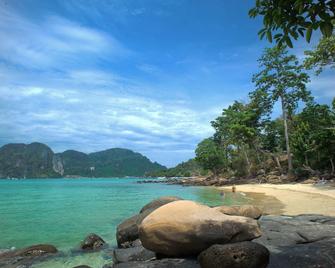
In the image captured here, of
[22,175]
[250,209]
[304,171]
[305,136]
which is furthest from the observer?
[22,175]

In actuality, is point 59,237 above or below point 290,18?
below

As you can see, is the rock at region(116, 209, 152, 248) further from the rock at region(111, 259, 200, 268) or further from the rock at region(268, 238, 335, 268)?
the rock at region(268, 238, 335, 268)

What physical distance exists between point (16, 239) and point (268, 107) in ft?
125

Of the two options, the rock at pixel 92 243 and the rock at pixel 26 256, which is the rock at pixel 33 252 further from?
the rock at pixel 92 243

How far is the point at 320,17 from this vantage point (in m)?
3.66

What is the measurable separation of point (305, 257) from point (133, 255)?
3.71 meters

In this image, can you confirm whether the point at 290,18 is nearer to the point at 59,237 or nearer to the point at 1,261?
the point at 1,261

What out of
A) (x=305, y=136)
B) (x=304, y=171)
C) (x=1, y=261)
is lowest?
(x=1, y=261)

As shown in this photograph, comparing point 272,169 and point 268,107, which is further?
point 272,169

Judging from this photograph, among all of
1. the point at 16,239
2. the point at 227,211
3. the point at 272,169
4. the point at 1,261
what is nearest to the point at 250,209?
the point at 227,211

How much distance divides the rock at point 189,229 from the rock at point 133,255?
75 centimetres

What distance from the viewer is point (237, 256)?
5.42 m

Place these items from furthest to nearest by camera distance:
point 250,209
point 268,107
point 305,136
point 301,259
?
point 268,107 < point 305,136 < point 250,209 < point 301,259

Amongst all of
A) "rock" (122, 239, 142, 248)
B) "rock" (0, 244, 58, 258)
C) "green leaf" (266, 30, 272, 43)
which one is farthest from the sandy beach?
"green leaf" (266, 30, 272, 43)
